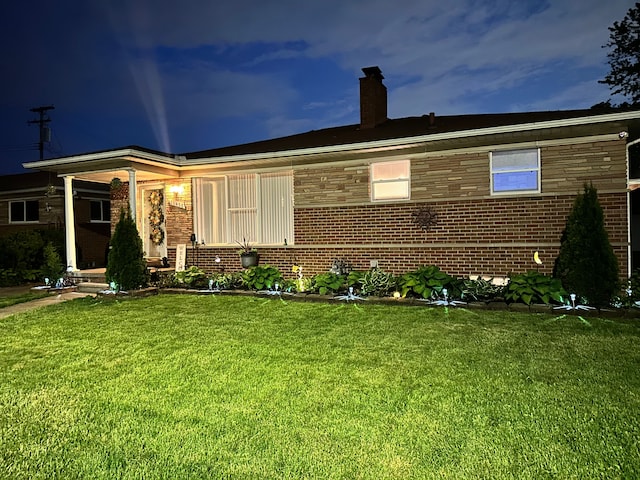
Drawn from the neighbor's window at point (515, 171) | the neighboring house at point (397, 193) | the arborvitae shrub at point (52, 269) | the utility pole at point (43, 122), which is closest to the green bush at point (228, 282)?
the neighboring house at point (397, 193)

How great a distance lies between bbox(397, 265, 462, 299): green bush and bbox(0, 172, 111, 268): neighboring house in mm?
12081

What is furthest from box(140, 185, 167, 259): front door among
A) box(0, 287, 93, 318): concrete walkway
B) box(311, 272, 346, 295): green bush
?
box(311, 272, 346, 295): green bush

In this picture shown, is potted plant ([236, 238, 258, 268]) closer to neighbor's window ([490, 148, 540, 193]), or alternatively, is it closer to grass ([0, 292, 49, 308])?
grass ([0, 292, 49, 308])

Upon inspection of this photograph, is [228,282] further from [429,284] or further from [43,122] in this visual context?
[43,122]

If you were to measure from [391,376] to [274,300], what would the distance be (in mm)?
4581

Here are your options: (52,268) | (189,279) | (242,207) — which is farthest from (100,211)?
(189,279)

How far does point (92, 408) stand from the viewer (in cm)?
355

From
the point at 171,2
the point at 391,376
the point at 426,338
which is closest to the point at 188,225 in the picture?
the point at 426,338

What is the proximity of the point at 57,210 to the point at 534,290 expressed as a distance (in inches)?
653

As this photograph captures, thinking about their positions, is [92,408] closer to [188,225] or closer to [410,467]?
[410,467]

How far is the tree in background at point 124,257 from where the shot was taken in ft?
30.3

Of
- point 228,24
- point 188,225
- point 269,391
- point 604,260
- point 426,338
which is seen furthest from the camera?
point 228,24

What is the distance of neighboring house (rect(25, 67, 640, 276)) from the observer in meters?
7.96

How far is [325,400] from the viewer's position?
11.8 ft
